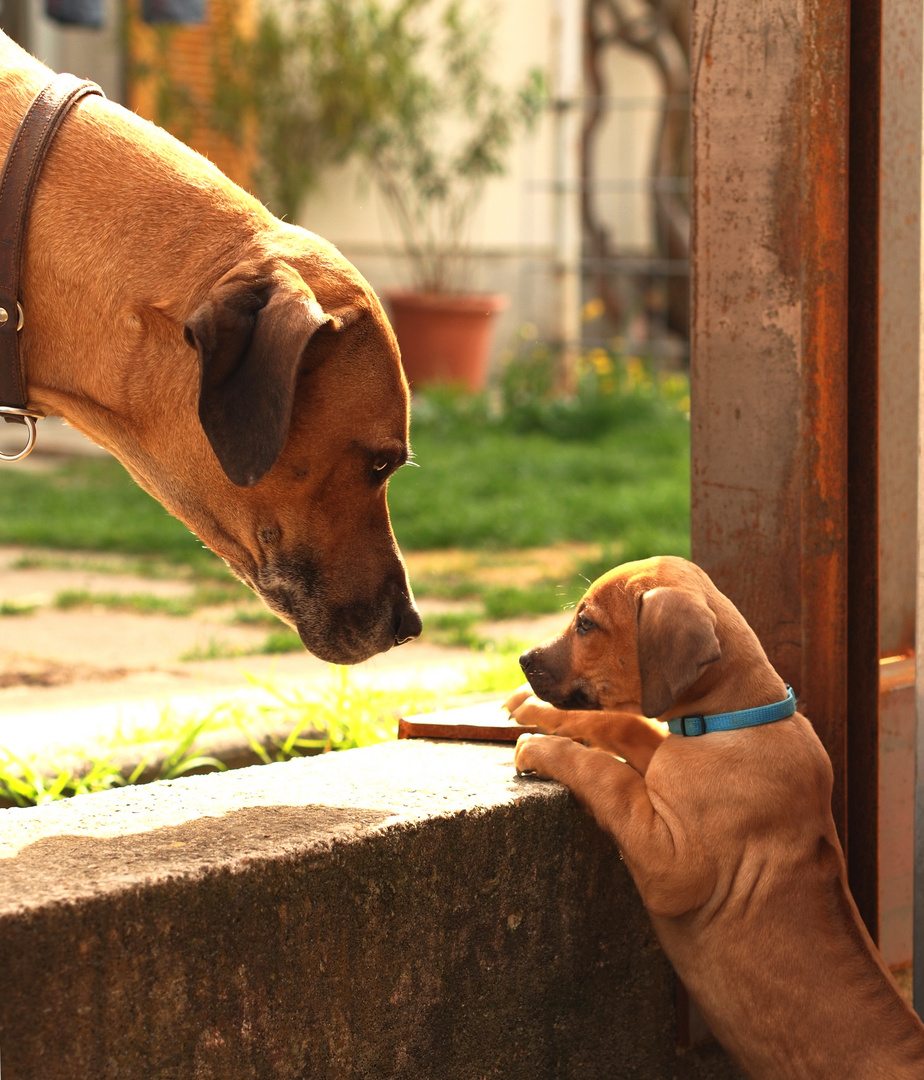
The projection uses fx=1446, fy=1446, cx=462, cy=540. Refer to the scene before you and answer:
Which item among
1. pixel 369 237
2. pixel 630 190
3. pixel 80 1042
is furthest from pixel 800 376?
pixel 630 190

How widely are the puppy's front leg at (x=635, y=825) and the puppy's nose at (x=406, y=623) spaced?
0.34 metres

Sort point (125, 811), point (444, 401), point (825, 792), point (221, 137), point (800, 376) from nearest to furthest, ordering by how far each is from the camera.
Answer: point (125, 811)
point (825, 792)
point (800, 376)
point (444, 401)
point (221, 137)

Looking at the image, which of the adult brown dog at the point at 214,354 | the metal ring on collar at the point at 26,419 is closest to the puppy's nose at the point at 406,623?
the adult brown dog at the point at 214,354

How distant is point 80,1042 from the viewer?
1.96 metres

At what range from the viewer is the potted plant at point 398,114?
12656mm

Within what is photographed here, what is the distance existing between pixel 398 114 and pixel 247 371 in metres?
11.2

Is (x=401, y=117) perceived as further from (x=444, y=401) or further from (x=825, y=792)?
(x=825, y=792)

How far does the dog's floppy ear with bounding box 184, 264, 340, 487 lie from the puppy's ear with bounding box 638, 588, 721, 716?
759mm

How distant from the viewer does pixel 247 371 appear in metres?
2.39

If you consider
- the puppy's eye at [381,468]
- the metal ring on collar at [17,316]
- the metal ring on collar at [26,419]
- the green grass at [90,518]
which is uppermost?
the metal ring on collar at [17,316]

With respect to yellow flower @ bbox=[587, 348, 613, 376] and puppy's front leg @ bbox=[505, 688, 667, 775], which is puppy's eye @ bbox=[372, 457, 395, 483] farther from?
yellow flower @ bbox=[587, 348, 613, 376]

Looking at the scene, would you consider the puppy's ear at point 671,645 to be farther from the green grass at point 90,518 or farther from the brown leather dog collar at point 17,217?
the green grass at point 90,518

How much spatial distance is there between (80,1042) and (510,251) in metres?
13.4

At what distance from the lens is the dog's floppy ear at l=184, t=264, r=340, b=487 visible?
237cm
